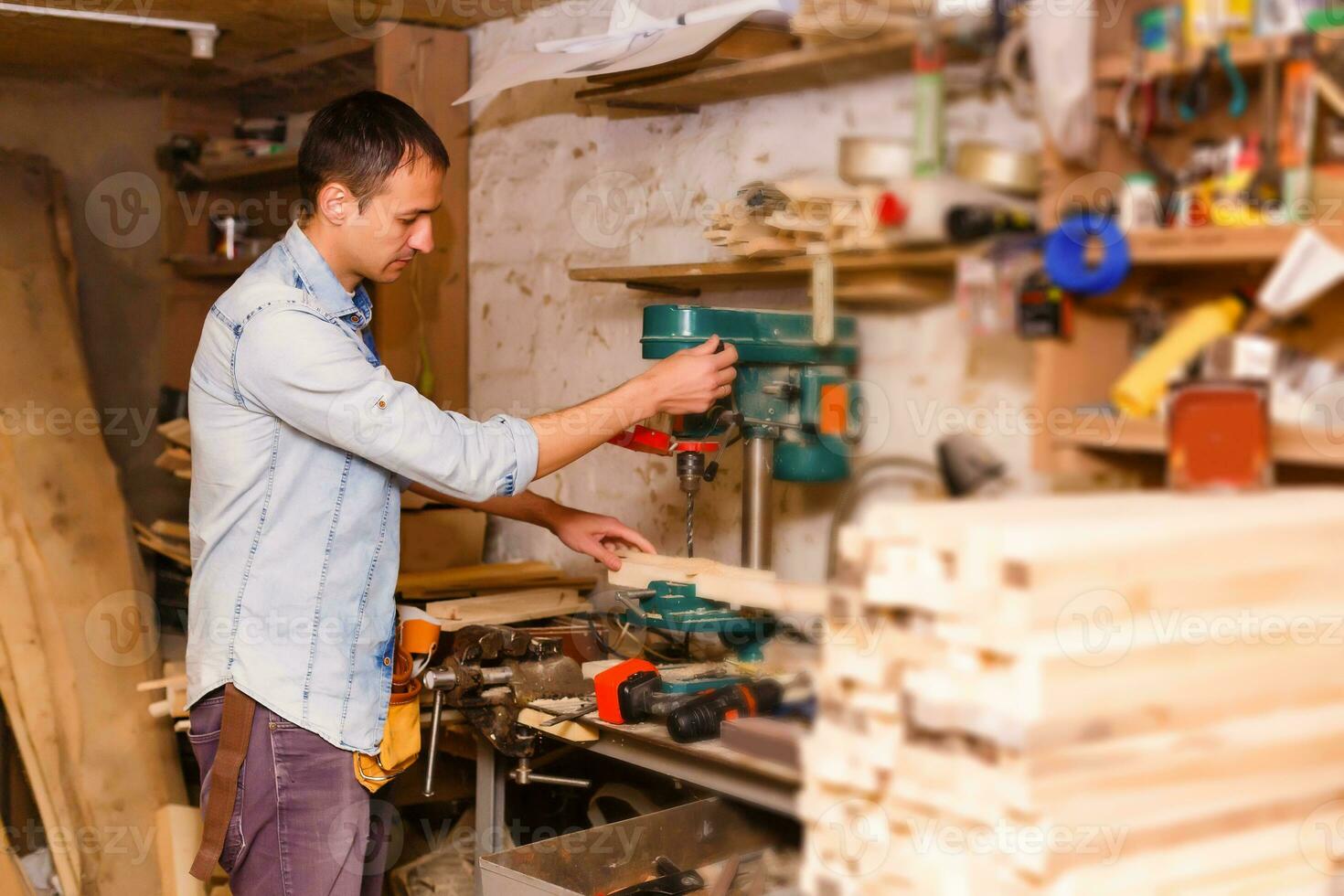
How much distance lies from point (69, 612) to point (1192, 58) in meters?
2.89

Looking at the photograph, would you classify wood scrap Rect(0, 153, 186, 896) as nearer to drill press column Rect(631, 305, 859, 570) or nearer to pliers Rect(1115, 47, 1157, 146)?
drill press column Rect(631, 305, 859, 570)

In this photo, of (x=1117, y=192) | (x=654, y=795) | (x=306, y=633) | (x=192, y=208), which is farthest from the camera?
(x=192, y=208)

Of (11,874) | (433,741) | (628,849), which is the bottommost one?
(11,874)

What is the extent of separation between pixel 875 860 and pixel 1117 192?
2.56 ft

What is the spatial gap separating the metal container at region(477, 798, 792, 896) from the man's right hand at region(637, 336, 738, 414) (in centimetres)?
70

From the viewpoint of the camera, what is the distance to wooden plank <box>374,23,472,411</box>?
3.25 m

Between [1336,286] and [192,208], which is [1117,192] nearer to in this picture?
[1336,286]

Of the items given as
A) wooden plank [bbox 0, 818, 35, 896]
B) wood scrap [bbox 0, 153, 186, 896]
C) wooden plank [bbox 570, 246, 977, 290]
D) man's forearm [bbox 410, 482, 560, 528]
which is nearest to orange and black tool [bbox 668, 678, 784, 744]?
man's forearm [bbox 410, 482, 560, 528]

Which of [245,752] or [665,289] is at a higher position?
[665,289]

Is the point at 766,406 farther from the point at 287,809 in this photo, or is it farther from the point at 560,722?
the point at 287,809

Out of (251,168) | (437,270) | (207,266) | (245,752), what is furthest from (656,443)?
(207,266)

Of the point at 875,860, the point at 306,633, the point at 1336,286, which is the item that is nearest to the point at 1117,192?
the point at 1336,286

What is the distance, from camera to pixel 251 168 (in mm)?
3705

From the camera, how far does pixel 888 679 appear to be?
1313mm
